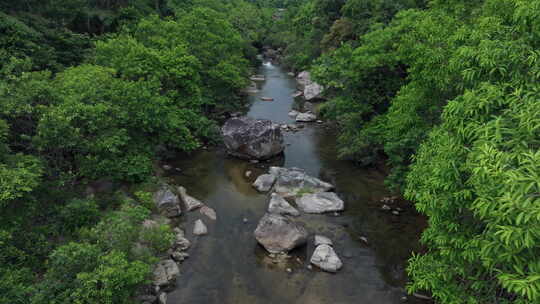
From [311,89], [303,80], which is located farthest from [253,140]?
[303,80]

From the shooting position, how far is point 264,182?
21750mm

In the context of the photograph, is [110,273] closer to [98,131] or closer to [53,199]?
[53,199]

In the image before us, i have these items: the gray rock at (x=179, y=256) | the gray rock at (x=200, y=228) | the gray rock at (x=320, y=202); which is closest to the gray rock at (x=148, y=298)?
the gray rock at (x=179, y=256)

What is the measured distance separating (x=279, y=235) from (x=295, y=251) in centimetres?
113

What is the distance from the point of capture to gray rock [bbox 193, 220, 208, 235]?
17359mm

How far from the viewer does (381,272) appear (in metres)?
15.0

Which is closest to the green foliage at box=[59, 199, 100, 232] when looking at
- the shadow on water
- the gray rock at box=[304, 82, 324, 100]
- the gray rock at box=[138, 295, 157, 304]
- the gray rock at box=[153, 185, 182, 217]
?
the gray rock at box=[138, 295, 157, 304]

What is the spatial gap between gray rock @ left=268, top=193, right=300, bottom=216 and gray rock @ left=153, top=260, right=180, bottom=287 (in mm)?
6495

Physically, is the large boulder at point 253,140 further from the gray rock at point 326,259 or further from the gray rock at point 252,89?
the gray rock at point 252,89

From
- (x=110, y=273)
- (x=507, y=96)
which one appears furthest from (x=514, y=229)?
(x=110, y=273)

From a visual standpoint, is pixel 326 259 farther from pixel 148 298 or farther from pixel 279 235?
pixel 148 298

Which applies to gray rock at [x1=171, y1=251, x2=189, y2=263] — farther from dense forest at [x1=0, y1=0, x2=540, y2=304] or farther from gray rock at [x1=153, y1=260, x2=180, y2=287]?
dense forest at [x1=0, y1=0, x2=540, y2=304]

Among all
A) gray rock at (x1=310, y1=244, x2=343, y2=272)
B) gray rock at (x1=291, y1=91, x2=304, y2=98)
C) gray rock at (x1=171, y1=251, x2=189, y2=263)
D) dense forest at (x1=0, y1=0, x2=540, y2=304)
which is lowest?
gray rock at (x1=291, y1=91, x2=304, y2=98)

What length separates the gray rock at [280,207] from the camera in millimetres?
19067
